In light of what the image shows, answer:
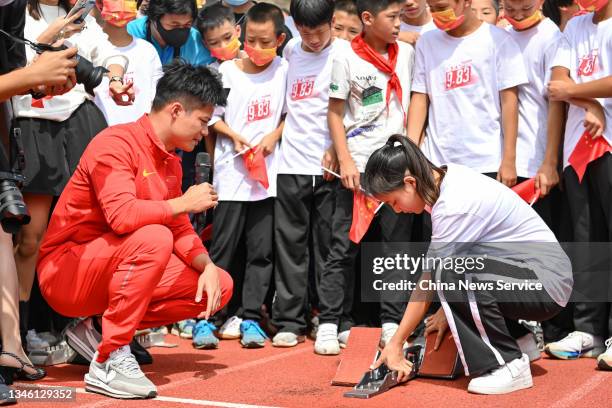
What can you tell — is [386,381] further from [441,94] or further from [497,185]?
[441,94]

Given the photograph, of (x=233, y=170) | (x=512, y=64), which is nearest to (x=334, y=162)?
(x=233, y=170)

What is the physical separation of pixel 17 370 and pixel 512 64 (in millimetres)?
3457

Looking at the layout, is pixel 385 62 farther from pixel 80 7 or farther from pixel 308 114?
pixel 80 7

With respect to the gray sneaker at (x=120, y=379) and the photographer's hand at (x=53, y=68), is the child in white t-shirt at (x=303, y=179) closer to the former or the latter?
the gray sneaker at (x=120, y=379)

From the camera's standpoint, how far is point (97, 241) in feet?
15.8

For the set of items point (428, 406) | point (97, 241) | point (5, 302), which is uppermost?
point (97, 241)

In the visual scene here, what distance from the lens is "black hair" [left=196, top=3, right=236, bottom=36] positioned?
6.72 m

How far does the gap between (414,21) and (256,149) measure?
Result: 1.45 metres

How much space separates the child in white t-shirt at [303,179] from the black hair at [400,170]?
1.45 meters

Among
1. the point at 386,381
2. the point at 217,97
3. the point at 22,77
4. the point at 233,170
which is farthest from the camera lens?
the point at 233,170

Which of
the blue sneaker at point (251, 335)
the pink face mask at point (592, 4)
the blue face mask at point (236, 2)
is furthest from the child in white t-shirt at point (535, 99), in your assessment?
the blue face mask at point (236, 2)

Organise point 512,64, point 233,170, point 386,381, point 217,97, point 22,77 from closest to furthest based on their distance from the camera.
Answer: point 22,77 < point 386,381 < point 217,97 < point 512,64 < point 233,170

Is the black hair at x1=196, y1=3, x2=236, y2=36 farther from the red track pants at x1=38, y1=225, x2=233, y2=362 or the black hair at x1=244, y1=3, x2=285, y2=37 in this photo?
the red track pants at x1=38, y1=225, x2=233, y2=362

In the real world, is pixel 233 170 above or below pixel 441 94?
below
